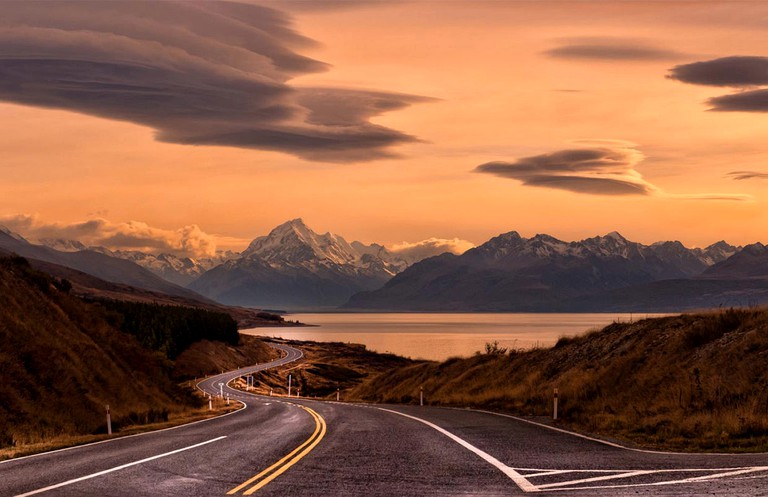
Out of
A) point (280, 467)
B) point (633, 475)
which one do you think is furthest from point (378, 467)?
point (633, 475)

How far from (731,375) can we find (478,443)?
9.44 meters

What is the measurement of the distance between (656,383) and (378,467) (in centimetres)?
1507

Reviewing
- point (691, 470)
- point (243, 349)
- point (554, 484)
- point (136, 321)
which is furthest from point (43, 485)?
point (243, 349)

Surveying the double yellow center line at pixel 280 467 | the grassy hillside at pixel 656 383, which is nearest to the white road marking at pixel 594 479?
the double yellow center line at pixel 280 467

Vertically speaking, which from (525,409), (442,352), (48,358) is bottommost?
(442,352)

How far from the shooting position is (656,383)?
83.1 feet

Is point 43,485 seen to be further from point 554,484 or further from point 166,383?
point 166,383

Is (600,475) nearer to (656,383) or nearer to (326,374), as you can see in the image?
(656,383)

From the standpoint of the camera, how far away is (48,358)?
2958 centimetres

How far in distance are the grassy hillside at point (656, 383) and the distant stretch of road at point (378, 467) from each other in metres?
2.53

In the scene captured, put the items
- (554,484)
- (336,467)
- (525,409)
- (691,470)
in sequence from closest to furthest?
(554,484), (691,470), (336,467), (525,409)

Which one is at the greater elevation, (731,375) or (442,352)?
(731,375)

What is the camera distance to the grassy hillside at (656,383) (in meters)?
18.5

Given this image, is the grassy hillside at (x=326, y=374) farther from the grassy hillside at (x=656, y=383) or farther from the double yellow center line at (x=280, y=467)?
the double yellow center line at (x=280, y=467)
